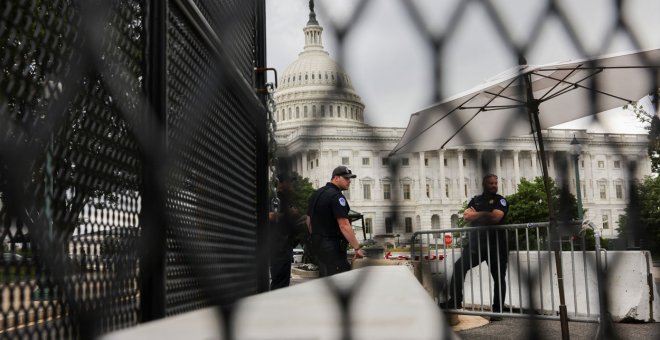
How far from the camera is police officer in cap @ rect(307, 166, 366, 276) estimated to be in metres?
1.16

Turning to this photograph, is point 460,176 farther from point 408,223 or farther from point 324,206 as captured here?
point 324,206

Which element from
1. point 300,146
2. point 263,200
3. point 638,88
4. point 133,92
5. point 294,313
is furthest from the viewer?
point 263,200

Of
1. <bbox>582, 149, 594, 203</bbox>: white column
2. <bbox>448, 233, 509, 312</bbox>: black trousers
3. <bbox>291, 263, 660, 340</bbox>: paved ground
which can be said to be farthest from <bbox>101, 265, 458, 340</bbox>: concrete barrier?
<bbox>448, 233, 509, 312</bbox>: black trousers

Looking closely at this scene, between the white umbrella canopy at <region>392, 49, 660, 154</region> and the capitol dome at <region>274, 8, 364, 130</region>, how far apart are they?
0.07 m

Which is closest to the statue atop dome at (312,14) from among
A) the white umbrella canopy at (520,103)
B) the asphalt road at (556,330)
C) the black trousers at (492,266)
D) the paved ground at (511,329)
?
the white umbrella canopy at (520,103)

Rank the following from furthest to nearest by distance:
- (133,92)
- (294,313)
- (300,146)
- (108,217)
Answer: (133,92) → (108,217) → (294,313) → (300,146)

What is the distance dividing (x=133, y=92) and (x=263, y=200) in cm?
227

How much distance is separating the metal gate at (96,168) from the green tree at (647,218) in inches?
20.9

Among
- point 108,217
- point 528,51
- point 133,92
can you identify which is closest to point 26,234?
point 108,217

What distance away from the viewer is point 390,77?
0.68 m

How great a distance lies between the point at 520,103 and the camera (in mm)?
851

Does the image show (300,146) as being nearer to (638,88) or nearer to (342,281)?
(342,281)

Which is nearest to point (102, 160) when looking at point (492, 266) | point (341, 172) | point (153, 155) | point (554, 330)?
point (153, 155)

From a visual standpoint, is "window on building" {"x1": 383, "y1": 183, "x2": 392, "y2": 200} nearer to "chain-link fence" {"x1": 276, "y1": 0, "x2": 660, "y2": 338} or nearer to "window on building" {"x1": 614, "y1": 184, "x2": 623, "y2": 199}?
"chain-link fence" {"x1": 276, "y1": 0, "x2": 660, "y2": 338}
